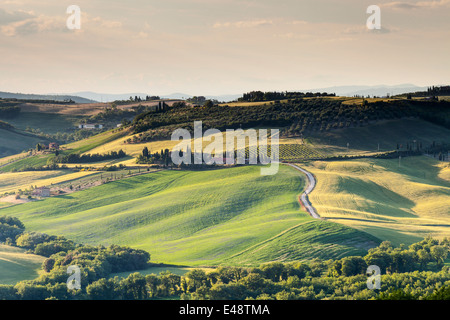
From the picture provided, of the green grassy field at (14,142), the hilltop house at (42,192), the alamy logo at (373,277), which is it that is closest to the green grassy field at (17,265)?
the hilltop house at (42,192)

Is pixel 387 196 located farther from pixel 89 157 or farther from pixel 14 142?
pixel 14 142

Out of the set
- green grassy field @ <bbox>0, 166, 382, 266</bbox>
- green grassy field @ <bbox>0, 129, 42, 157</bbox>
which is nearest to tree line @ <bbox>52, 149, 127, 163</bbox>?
green grassy field @ <bbox>0, 166, 382, 266</bbox>

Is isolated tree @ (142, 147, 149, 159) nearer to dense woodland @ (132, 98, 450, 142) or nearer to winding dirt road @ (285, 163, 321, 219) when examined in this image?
dense woodland @ (132, 98, 450, 142)

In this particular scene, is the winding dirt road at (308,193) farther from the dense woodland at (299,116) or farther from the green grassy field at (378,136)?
the dense woodland at (299,116)

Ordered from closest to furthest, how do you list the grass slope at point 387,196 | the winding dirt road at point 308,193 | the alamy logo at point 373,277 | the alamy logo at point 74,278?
1. the alamy logo at point 373,277
2. the alamy logo at point 74,278
3. the grass slope at point 387,196
4. the winding dirt road at point 308,193

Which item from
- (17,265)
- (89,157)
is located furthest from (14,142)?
(17,265)

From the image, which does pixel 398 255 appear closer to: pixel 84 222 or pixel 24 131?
pixel 84 222
